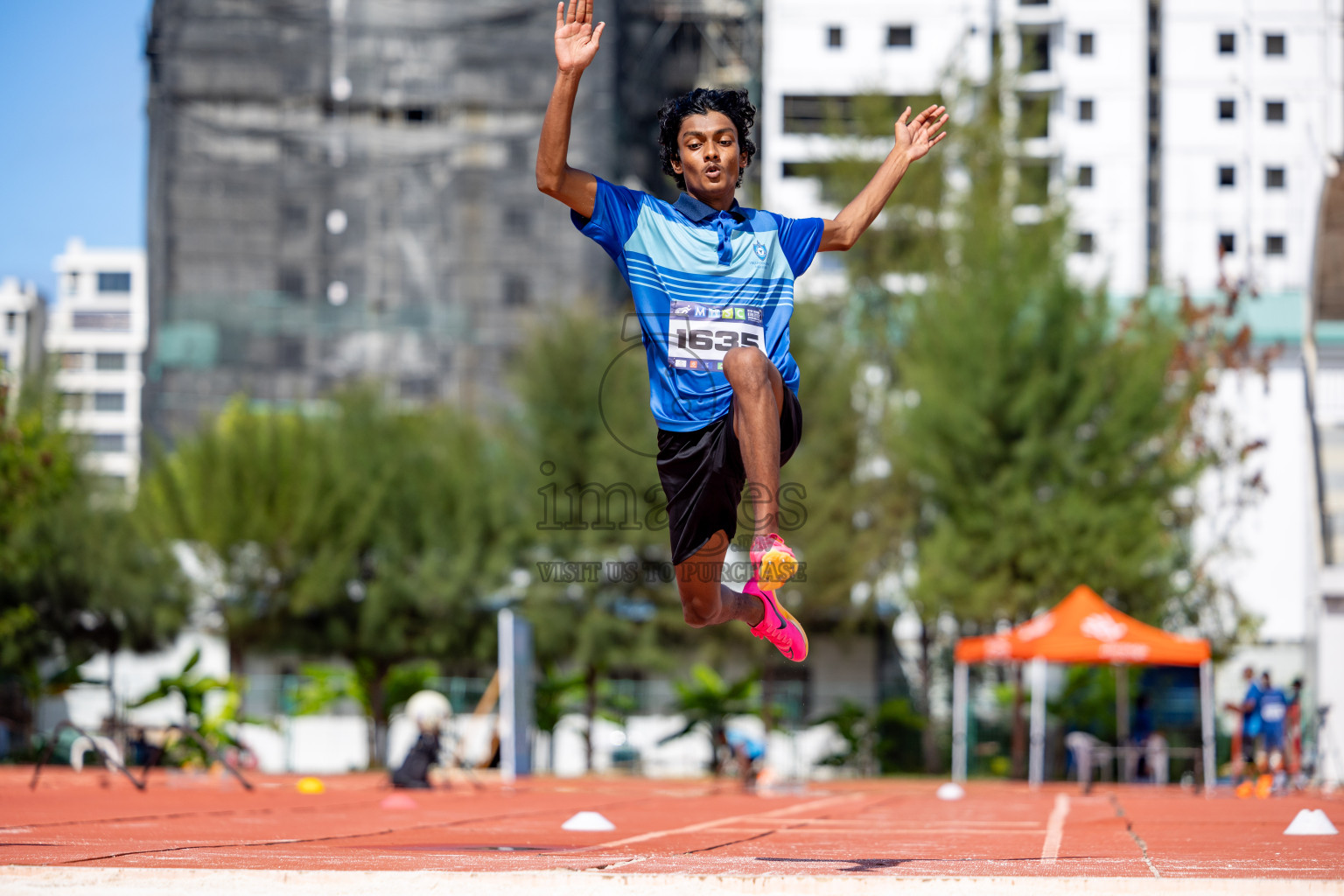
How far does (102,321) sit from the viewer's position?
106 metres

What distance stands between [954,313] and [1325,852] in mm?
21534

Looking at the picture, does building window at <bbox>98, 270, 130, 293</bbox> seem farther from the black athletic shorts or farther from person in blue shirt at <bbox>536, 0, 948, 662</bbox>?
the black athletic shorts

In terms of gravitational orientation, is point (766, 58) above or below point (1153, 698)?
above

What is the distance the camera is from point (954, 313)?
88.5ft

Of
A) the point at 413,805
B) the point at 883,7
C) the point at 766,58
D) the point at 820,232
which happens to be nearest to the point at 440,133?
the point at 766,58

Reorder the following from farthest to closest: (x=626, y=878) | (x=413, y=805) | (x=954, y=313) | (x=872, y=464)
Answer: (x=872, y=464)
(x=954, y=313)
(x=413, y=805)
(x=626, y=878)

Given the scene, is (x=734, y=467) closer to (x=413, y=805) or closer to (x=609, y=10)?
(x=413, y=805)

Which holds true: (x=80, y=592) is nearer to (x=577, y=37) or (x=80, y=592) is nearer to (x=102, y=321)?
(x=577, y=37)

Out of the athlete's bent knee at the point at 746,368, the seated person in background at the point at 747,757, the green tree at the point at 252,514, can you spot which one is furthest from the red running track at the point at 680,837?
the green tree at the point at 252,514

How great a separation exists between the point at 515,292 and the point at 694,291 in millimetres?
49719

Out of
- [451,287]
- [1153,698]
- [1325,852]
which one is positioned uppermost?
[451,287]

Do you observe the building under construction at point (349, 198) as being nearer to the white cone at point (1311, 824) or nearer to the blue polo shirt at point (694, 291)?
the white cone at point (1311, 824)

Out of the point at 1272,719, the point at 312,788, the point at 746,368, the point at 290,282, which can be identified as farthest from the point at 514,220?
the point at 746,368

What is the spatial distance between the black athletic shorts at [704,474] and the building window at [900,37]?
57466mm
